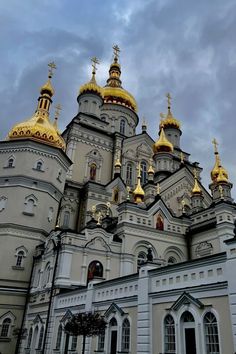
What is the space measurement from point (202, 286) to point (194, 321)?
1.03m

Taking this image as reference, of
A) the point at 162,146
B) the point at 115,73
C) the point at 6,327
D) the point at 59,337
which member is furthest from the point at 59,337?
the point at 115,73

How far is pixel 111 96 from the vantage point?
133ft

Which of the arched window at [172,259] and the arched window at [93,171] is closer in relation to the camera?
the arched window at [172,259]

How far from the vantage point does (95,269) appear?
19.0 metres

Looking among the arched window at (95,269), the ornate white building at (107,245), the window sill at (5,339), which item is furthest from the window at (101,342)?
the window sill at (5,339)

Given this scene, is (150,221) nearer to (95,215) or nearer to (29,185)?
(95,215)

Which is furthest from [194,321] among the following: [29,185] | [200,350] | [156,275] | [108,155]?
[108,155]

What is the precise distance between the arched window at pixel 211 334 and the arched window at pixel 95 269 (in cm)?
1006

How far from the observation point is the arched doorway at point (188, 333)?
983 cm

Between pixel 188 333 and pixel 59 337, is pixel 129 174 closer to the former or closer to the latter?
pixel 59 337

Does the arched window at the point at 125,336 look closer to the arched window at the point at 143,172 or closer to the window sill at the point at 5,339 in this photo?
the window sill at the point at 5,339

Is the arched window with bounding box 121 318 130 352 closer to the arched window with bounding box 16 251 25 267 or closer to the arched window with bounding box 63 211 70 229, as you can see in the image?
the arched window with bounding box 16 251 25 267

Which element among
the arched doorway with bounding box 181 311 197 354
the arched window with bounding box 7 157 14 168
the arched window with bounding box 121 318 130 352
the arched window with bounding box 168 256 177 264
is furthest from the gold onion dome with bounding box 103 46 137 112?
the arched doorway with bounding box 181 311 197 354

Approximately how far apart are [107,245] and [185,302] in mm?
9963
